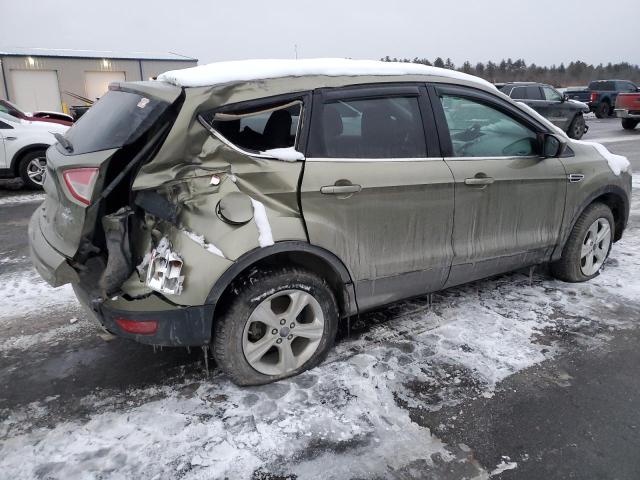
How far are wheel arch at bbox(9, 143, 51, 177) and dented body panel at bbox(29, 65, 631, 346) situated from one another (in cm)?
642

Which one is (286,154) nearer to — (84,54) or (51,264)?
(51,264)

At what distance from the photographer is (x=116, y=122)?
9.13 ft

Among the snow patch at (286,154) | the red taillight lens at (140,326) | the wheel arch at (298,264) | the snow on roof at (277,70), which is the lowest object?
the red taillight lens at (140,326)

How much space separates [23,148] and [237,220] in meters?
7.73

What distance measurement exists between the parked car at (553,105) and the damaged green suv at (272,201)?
13.9 m

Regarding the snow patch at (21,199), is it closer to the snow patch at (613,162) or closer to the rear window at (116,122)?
the rear window at (116,122)

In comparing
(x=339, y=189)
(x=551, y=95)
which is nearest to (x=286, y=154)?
(x=339, y=189)

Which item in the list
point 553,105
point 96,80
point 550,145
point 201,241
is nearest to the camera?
point 201,241

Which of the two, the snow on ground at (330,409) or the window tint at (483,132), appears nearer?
the snow on ground at (330,409)

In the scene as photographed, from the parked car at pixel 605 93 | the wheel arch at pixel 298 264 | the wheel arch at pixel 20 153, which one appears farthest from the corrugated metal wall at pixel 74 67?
the wheel arch at pixel 298 264

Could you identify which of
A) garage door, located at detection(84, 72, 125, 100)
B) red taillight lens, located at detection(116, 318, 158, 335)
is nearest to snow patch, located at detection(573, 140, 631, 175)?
red taillight lens, located at detection(116, 318, 158, 335)

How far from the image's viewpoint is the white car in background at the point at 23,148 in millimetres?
8531

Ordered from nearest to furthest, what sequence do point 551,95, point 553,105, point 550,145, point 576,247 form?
1. point 550,145
2. point 576,247
3. point 553,105
4. point 551,95

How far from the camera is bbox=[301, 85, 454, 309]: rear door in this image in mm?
2844
